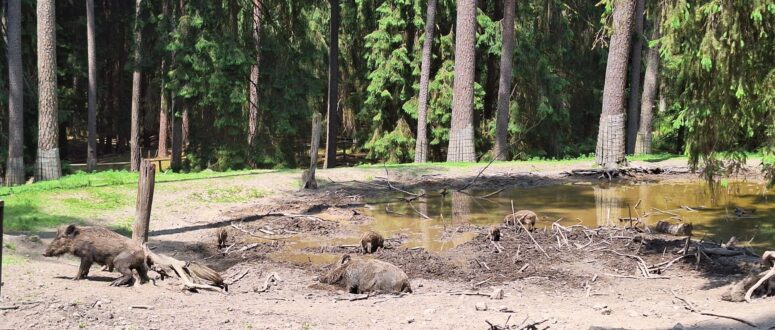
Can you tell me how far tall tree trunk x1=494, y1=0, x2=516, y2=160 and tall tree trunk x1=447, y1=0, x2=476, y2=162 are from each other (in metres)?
1.50

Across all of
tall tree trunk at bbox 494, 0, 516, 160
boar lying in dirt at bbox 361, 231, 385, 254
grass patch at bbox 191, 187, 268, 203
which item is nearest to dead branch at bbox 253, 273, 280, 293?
boar lying in dirt at bbox 361, 231, 385, 254

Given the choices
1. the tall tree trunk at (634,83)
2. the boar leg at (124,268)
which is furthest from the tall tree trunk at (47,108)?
the tall tree trunk at (634,83)

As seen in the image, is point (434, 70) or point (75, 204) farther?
point (434, 70)

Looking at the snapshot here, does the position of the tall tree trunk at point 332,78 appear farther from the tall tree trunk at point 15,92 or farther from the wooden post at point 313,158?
the wooden post at point 313,158

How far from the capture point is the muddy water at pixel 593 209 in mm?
15469

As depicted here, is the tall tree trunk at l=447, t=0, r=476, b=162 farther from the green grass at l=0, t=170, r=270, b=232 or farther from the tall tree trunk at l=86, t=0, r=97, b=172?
the tall tree trunk at l=86, t=0, r=97, b=172

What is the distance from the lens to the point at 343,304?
32.7 feet

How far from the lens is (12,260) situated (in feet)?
36.1

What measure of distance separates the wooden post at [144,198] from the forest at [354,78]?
16387 millimetres

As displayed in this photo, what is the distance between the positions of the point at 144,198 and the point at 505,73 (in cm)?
2027

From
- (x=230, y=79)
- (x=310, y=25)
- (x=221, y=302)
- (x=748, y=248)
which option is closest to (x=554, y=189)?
(x=748, y=248)

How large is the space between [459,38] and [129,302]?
794 inches

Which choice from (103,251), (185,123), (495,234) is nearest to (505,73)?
(185,123)

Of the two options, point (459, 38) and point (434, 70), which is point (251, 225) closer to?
point (459, 38)
